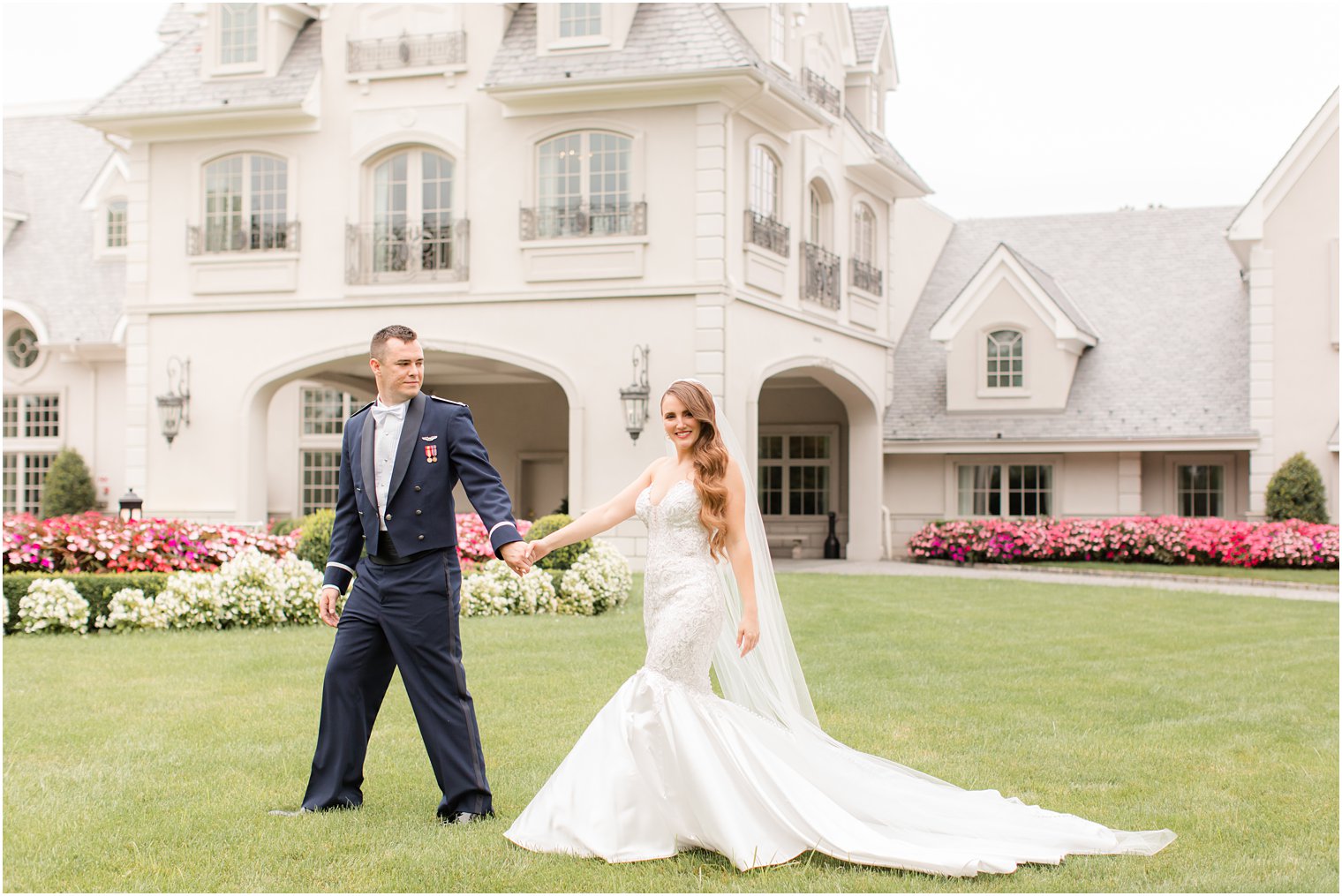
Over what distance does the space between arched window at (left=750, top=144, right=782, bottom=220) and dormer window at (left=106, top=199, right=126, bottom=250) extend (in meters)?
14.9

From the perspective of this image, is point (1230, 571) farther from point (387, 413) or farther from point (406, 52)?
point (387, 413)

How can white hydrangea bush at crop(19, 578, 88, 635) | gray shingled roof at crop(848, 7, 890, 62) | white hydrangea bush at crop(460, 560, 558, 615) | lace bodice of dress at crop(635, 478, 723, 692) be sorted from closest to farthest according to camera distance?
lace bodice of dress at crop(635, 478, 723, 692), white hydrangea bush at crop(19, 578, 88, 635), white hydrangea bush at crop(460, 560, 558, 615), gray shingled roof at crop(848, 7, 890, 62)

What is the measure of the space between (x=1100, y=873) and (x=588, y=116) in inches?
629

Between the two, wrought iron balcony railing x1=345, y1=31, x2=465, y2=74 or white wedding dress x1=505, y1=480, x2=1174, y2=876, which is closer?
white wedding dress x1=505, y1=480, x2=1174, y2=876

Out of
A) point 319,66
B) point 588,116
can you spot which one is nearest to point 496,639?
point 588,116

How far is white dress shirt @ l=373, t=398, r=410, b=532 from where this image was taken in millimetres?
6218

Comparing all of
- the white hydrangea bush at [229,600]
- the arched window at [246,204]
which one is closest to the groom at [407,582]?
the white hydrangea bush at [229,600]

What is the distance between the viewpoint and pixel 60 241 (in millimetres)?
29469

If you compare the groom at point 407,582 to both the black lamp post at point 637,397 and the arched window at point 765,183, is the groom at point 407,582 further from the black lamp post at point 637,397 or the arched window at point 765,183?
the arched window at point 765,183

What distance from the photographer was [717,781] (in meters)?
5.52

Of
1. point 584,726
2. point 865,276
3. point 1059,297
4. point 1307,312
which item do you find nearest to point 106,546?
point 584,726

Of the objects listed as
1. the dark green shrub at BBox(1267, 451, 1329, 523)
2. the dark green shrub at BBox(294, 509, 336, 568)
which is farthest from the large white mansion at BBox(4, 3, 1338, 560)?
the dark green shrub at BBox(294, 509, 336, 568)

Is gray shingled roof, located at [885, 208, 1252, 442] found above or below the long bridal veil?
above

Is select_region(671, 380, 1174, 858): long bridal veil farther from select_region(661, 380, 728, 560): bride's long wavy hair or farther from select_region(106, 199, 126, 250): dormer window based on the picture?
select_region(106, 199, 126, 250): dormer window
